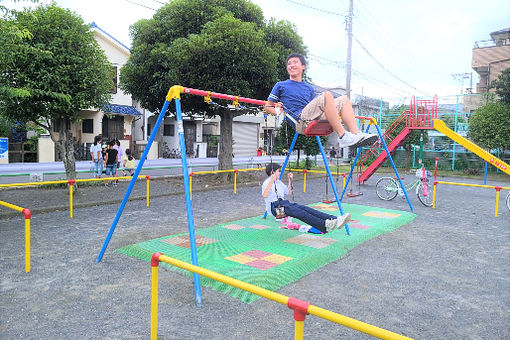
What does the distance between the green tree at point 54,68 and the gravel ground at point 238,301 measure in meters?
3.09

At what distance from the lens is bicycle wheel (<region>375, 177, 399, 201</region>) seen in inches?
486

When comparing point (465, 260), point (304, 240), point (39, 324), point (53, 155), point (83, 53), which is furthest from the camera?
point (53, 155)

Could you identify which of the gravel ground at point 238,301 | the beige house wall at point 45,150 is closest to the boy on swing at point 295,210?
the gravel ground at point 238,301

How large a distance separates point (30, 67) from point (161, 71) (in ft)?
17.5

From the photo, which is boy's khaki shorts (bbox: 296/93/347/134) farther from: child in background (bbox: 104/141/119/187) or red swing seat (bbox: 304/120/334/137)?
child in background (bbox: 104/141/119/187)

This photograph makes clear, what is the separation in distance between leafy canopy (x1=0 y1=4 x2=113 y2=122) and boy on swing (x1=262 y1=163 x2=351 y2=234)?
6175 millimetres

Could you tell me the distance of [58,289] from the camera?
15.3 feet

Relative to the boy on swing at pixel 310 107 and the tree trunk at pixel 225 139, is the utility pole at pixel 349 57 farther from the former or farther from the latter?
the boy on swing at pixel 310 107

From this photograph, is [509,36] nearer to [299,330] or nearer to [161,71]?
[161,71]

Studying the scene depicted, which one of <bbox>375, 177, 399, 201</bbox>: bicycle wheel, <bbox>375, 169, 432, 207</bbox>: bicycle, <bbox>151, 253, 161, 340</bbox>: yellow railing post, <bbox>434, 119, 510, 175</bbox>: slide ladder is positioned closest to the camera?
<bbox>151, 253, 161, 340</bbox>: yellow railing post

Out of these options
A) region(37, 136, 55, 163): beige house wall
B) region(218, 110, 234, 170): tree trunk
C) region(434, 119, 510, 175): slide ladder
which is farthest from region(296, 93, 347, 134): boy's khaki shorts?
region(37, 136, 55, 163): beige house wall

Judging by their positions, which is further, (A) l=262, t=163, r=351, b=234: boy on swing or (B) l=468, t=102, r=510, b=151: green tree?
(B) l=468, t=102, r=510, b=151: green tree

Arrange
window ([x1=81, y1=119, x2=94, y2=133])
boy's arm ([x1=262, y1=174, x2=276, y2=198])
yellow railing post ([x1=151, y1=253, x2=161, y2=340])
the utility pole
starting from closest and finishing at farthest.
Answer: yellow railing post ([x1=151, y1=253, x2=161, y2=340]) → boy's arm ([x1=262, y1=174, x2=276, y2=198]) → the utility pole → window ([x1=81, y1=119, x2=94, y2=133])

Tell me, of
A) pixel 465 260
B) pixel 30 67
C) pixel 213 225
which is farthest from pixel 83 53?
pixel 465 260
